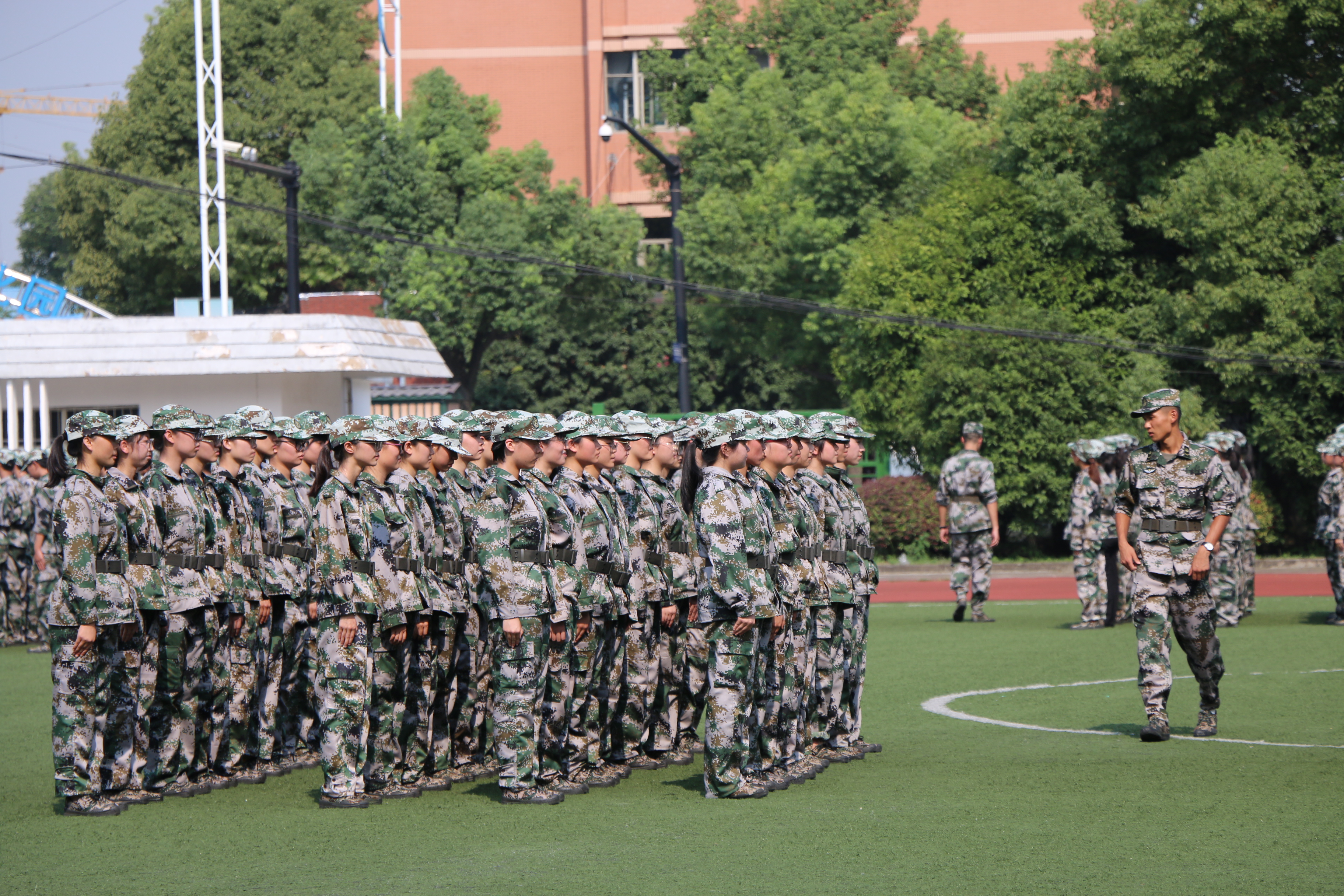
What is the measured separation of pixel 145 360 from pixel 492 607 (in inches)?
614

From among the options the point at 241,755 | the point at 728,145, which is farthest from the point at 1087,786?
the point at 728,145

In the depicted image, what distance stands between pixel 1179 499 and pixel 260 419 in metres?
6.26

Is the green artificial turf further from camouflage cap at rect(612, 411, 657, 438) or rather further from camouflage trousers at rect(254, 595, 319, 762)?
camouflage cap at rect(612, 411, 657, 438)

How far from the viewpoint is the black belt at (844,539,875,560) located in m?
10.7

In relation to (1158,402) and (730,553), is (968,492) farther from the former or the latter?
(730,553)

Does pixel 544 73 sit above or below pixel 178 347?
above

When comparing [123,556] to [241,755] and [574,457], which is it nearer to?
[241,755]

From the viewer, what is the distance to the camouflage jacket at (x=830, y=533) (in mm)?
10203

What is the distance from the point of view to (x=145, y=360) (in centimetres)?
2303

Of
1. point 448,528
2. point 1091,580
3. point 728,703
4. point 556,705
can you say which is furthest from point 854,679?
point 1091,580

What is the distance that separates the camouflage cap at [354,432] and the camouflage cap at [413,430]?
0.69 ft

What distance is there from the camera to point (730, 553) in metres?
8.88

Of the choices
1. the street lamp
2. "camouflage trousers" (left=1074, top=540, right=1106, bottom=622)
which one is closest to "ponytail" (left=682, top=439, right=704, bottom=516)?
"camouflage trousers" (left=1074, top=540, right=1106, bottom=622)

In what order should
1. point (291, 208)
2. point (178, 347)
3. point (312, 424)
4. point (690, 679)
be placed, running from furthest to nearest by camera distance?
point (291, 208)
point (178, 347)
point (312, 424)
point (690, 679)
